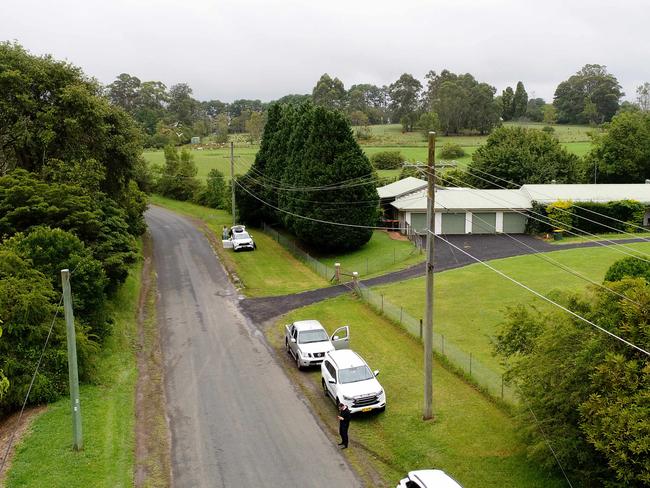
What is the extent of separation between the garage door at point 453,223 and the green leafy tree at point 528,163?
47.2ft

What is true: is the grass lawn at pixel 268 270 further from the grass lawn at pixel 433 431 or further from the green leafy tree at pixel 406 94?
the green leafy tree at pixel 406 94

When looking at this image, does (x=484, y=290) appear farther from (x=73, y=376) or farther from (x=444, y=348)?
(x=73, y=376)

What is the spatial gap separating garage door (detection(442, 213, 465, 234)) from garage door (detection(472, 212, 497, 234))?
40.2 inches

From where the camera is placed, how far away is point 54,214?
29.1 meters

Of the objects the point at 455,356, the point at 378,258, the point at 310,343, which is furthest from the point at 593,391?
the point at 378,258

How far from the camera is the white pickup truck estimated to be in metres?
24.0

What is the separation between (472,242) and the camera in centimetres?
4806

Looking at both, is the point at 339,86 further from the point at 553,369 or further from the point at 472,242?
the point at 553,369

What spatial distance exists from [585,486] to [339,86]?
154 m

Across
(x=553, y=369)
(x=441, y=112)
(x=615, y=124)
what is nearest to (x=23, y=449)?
(x=553, y=369)

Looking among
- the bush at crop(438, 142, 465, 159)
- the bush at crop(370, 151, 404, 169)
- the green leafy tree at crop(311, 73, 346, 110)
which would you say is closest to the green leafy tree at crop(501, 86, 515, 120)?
the green leafy tree at crop(311, 73, 346, 110)

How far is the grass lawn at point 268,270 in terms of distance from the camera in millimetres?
37719

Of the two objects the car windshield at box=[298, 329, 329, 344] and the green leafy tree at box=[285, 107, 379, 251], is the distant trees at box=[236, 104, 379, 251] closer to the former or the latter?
the green leafy tree at box=[285, 107, 379, 251]

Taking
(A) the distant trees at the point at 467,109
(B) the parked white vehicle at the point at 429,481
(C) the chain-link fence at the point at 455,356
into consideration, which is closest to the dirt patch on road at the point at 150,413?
(B) the parked white vehicle at the point at 429,481
